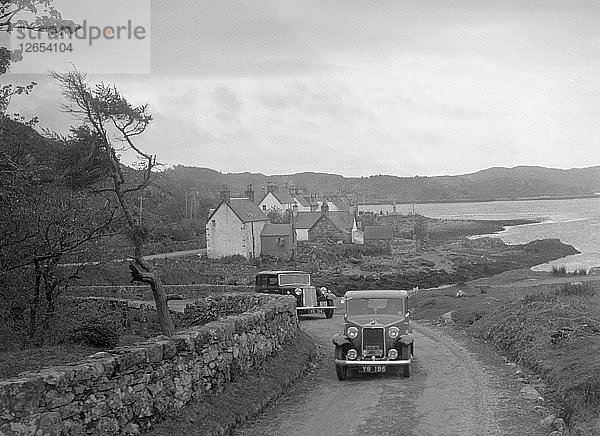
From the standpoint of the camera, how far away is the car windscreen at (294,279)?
33969 mm

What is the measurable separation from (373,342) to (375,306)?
1.25 metres

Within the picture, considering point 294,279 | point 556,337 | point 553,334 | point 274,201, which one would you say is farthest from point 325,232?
point 556,337

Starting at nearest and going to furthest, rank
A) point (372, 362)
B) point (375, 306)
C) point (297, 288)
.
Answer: point (372, 362) → point (375, 306) → point (297, 288)

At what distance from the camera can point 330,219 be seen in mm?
93000

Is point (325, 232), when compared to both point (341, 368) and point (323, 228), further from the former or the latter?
point (341, 368)

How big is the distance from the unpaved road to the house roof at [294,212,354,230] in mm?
71703

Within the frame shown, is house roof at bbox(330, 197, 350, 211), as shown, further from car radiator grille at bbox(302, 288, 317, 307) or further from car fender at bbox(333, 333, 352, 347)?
car fender at bbox(333, 333, 352, 347)

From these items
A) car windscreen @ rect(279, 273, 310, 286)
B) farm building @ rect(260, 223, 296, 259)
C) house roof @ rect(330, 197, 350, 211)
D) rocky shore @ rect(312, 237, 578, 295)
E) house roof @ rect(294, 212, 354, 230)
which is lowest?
rocky shore @ rect(312, 237, 578, 295)

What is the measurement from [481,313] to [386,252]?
57216 millimetres

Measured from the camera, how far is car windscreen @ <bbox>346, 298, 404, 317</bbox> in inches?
730

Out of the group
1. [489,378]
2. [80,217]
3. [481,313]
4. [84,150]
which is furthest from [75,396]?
[481,313]

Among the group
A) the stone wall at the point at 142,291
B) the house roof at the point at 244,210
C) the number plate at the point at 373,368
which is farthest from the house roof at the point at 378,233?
the number plate at the point at 373,368

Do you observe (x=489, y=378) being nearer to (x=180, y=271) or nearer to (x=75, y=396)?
(x=75, y=396)

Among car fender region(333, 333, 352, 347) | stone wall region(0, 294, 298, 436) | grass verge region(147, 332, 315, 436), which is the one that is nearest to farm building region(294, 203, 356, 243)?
grass verge region(147, 332, 315, 436)
